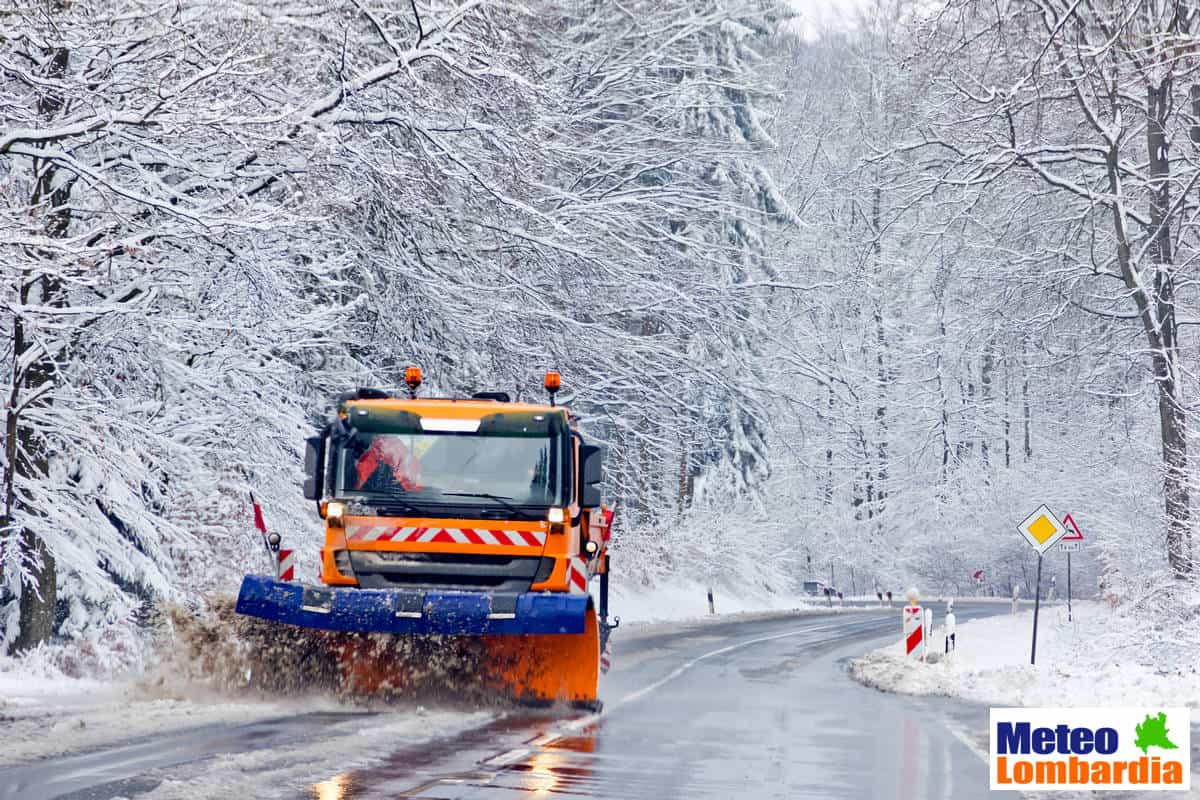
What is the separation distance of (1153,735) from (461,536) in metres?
6.11

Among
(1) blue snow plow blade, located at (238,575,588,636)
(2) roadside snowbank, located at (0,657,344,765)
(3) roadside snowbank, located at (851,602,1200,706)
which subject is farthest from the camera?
(3) roadside snowbank, located at (851,602,1200,706)

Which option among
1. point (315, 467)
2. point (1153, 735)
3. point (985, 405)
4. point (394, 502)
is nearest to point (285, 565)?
point (315, 467)

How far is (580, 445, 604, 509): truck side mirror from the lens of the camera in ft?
47.3

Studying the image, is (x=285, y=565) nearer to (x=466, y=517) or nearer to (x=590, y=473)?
(x=466, y=517)

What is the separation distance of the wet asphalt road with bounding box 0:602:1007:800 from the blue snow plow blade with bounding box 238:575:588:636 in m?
0.86

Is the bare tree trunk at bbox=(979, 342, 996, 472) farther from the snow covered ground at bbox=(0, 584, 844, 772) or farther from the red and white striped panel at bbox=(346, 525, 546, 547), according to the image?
the snow covered ground at bbox=(0, 584, 844, 772)

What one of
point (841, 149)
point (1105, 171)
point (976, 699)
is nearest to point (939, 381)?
point (841, 149)

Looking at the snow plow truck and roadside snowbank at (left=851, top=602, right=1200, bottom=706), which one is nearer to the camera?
the snow plow truck

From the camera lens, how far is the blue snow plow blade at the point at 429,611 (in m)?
13.4

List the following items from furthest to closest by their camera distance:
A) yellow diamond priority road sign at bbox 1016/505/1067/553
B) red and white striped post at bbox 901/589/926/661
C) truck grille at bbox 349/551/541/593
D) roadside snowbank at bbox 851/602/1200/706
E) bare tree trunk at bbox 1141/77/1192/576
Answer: bare tree trunk at bbox 1141/77/1192/576 → red and white striped post at bbox 901/589/926/661 → yellow diamond priority road sign at bbox 1016/505/1067/553 → roadside snowbank at bbox 851/602/1200/706 → truck grille at bbox 349/551/541/593

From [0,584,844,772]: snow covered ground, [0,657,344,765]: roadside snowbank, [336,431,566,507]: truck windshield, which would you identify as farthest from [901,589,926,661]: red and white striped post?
[0,657,344,765]: roadside snowbank

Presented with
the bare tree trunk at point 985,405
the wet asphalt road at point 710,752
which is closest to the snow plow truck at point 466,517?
the wet asphalt road at point 710,752

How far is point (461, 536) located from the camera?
1426 cm

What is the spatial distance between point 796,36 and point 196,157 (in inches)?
1644
